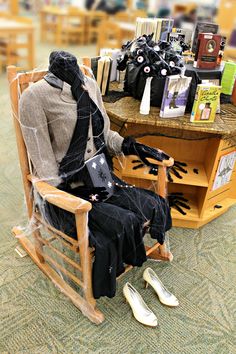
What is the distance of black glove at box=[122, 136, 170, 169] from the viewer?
1.43 metres

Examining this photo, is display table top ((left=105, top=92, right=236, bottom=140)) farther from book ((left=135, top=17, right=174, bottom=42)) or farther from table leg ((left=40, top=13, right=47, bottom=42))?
table leg ((left=40, top=13, right=47, bottom=42))

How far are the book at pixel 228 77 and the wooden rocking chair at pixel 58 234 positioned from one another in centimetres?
89

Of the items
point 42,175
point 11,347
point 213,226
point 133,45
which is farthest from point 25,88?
point 213,226

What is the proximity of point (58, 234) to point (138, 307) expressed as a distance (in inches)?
19.2

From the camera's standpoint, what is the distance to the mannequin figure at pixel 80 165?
47.2 inches

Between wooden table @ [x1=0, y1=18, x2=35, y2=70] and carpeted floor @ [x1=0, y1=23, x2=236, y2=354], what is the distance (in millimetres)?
2709

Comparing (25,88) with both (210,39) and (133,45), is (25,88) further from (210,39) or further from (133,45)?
(210,39)

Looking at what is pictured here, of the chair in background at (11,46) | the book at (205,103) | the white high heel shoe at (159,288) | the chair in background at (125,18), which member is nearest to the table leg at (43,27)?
the chair in background at (125,18)

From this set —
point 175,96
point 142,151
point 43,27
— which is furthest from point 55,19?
point 142,151

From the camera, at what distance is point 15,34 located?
397cm

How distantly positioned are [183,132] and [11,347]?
A: 1.30 meters

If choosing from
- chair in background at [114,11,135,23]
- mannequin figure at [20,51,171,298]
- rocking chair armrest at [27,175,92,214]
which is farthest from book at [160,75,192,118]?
chair in background at [114,11,135,23]

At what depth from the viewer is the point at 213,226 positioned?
1974mm

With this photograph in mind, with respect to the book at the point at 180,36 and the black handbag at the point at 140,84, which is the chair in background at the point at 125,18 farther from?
the black handbag at the point at 140,84
